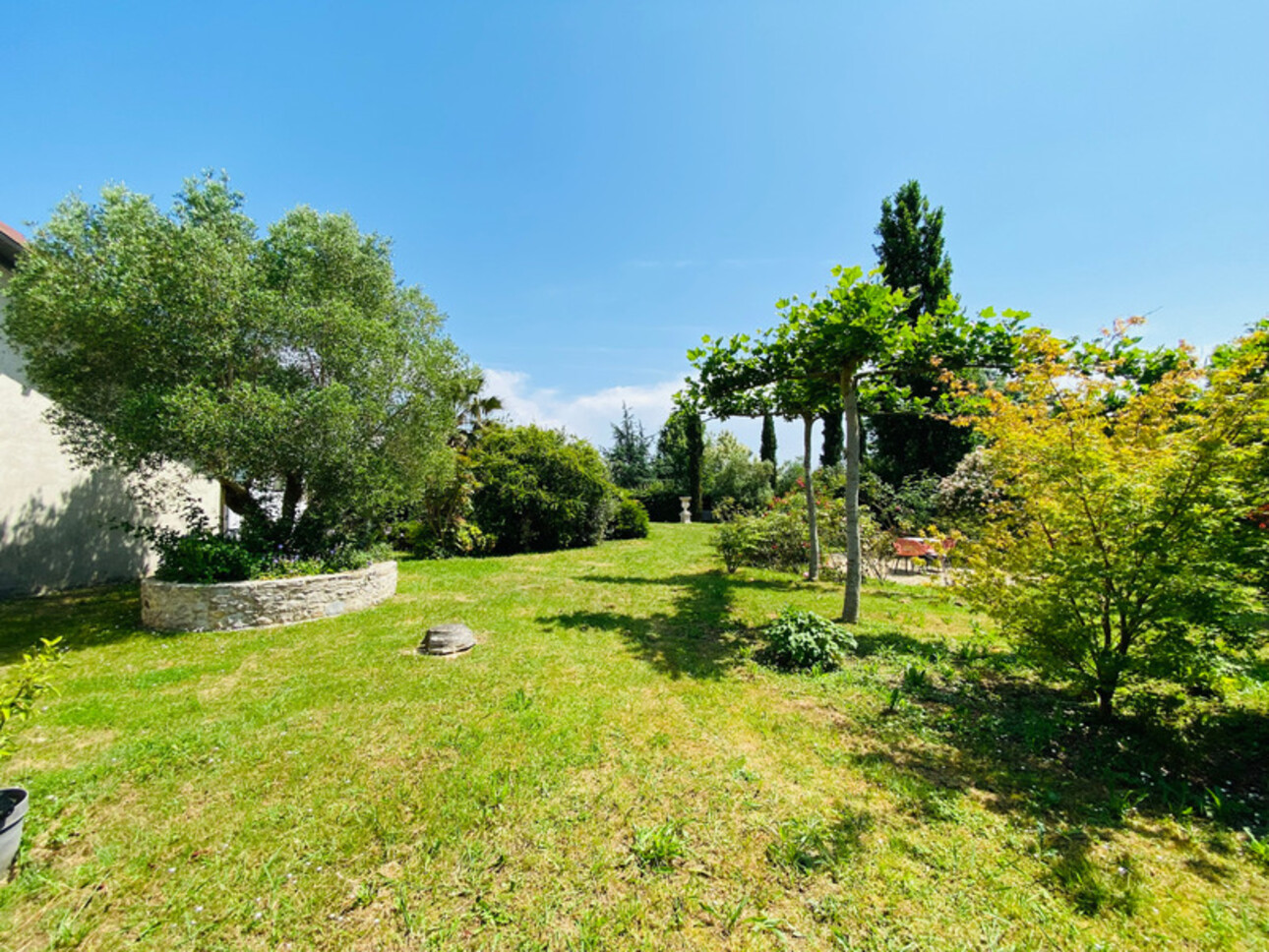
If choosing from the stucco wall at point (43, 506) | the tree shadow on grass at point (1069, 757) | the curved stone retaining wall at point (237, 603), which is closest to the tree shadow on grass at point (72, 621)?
the curved stone retaining wall at point (237, 603)

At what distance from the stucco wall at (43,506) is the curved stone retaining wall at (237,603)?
8.24ft

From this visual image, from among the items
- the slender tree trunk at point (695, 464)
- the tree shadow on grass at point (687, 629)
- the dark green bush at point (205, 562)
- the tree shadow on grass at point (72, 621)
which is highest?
the slender tree trunk at point (695, 464)

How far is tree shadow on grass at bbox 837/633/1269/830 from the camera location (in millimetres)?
2781

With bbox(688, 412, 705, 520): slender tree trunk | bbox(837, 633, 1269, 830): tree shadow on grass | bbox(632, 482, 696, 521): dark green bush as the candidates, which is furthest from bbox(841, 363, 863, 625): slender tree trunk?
bbox(632, 482, 696, 521): dark green bush

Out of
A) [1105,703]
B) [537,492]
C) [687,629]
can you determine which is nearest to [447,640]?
[687,629]

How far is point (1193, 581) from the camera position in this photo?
10.1 ft

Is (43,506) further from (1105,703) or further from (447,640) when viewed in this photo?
(1105,703)

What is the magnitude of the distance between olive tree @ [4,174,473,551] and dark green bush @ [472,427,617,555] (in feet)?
14.2

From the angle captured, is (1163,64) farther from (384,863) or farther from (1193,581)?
(384,863)

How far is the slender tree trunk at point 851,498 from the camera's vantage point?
6434 millimetres

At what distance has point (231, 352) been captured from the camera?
23.5 ft

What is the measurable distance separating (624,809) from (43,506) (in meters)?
12.4

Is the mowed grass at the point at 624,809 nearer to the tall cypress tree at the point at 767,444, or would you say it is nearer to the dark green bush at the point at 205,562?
the dark green bush at the point at 205,562

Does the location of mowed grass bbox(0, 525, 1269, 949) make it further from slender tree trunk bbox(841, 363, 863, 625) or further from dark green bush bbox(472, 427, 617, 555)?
dark green bush bbox(472, 427, 617, 555)
